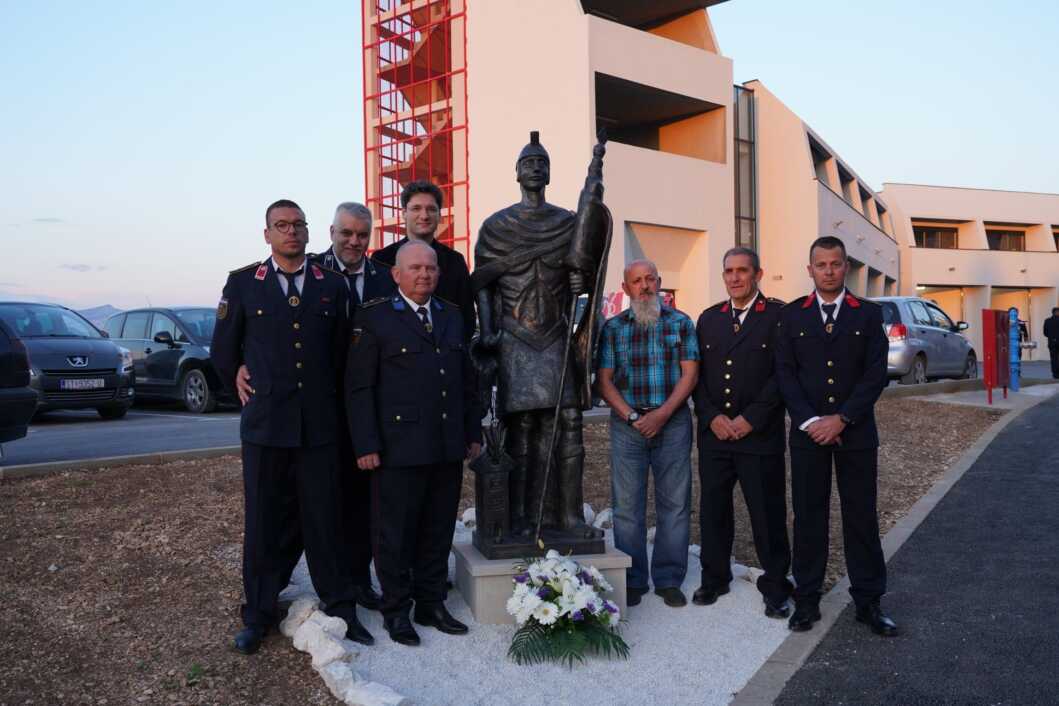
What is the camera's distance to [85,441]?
1030cm

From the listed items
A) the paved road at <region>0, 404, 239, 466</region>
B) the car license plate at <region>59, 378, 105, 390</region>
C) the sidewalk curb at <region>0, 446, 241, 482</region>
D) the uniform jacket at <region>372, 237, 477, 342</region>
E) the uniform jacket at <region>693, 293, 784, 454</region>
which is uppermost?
the uniform jacket at <region>372, 237, 477, 342</region>

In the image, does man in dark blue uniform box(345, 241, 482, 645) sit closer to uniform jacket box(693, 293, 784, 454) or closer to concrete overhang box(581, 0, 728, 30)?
uniform jacket box(693, 293, 784, 454)

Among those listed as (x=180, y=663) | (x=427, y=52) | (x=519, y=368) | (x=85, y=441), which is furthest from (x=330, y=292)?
(x=427, y=52)

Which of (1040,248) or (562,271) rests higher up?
(1040,248)

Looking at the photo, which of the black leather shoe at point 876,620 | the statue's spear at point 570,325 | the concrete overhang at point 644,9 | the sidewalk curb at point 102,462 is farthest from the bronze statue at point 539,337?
the concrete overhang at point 644,9

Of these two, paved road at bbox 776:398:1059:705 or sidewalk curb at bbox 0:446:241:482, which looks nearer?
paved road at bbox 776:398:1059:705

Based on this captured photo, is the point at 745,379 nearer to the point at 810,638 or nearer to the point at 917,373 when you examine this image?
the point at 810,638

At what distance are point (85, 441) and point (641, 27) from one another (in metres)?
22.8

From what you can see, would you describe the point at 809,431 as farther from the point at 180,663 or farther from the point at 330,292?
the point at 180,663

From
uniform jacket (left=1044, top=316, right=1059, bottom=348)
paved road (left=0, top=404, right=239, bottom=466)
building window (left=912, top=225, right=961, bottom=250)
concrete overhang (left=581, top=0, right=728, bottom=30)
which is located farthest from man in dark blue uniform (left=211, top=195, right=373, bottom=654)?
building window (left=912, top=225, right=961, bottom=250)

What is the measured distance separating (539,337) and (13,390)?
5.11m

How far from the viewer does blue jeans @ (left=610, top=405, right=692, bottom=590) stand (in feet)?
17.7

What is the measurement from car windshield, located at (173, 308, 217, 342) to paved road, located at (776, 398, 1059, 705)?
35.0 ft

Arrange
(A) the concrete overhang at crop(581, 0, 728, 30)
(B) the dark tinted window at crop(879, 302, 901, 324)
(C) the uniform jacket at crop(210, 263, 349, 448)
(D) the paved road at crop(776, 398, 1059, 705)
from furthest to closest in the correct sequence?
(A) the concrete overhang at crop(581, 0, 728, 30), (B) the dark tinted window at crop(879, 302, 901, 324), (C) the uniform jacket at crop(210, 263, 349, 448), (D) the paved road at crop(776, 398, 1059, 705)
